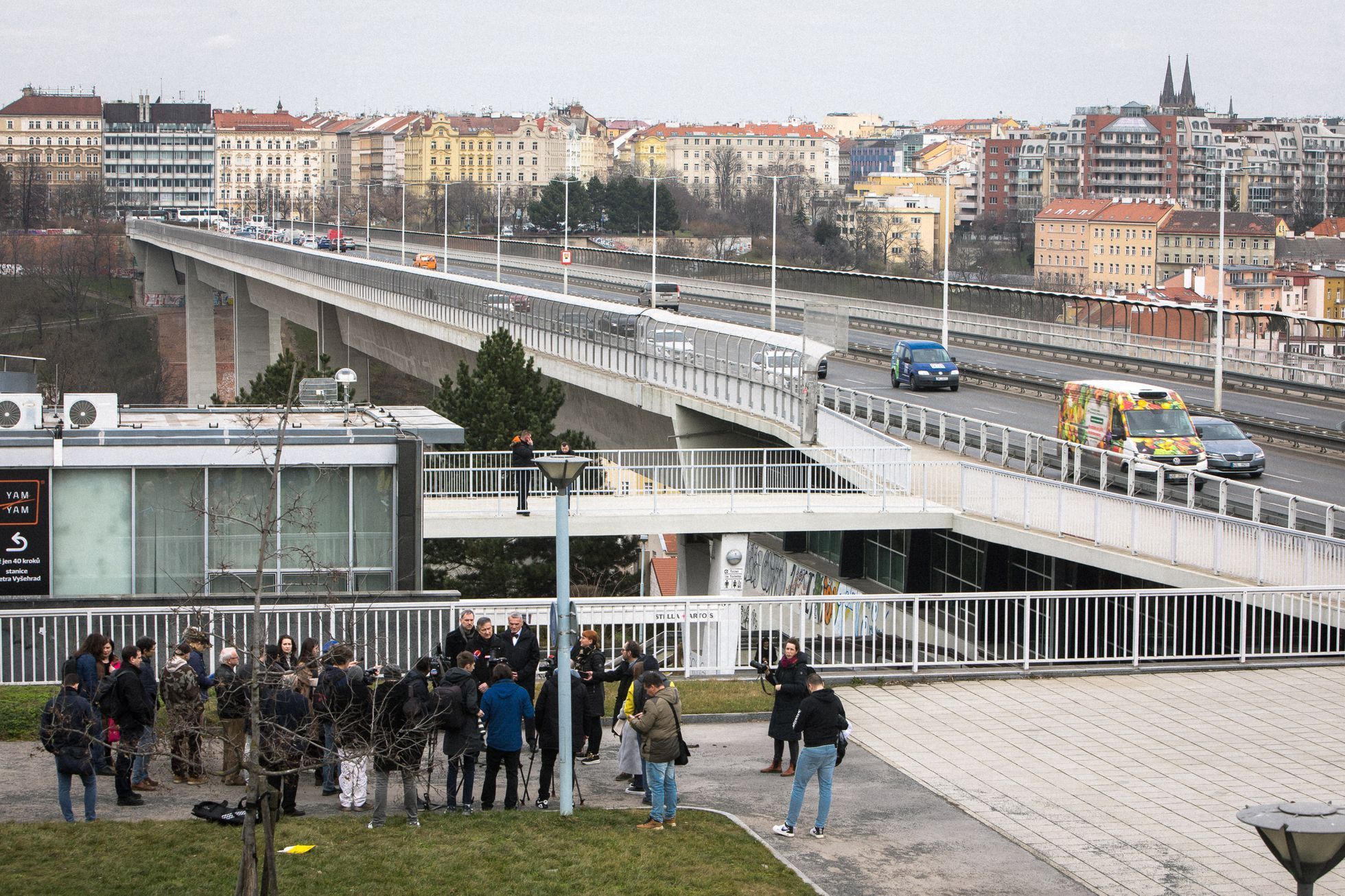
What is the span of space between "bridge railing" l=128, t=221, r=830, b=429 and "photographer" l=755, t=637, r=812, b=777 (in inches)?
763

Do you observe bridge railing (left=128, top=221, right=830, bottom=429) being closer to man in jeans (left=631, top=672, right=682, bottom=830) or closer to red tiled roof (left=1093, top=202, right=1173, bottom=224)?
man in jeans (left=631, top=672, right=682, bottom=830)

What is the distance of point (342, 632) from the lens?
16.5 meters

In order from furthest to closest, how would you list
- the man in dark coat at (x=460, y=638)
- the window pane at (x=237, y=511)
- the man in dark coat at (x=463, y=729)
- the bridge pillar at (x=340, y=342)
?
the bridge pillar at (x=340, y=342) → the window pane at (x=237, y=511) → the man in dark coat at (x=460, y=638) → the man in dark coat at (x=463, y=729)

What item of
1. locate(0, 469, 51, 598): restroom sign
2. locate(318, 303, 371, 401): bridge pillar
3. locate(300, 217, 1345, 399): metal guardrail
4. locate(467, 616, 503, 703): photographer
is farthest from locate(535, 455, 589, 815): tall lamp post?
locate(318, 303, 371, 401): bridge pillar

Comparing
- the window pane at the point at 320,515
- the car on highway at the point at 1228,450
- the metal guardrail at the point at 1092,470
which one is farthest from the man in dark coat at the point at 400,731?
the car on highway at the point at 1228,450

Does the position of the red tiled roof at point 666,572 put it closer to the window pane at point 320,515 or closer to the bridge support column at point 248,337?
the window pane at point 320,515

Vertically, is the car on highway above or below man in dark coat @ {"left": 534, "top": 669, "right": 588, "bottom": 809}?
above

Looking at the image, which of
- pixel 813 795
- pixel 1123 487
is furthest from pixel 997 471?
pixel 813 795

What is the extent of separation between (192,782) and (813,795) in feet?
16.1

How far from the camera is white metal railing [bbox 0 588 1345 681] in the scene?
53.2 ft

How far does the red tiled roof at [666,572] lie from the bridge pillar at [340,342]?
28.1 m

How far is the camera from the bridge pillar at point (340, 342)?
264 feet

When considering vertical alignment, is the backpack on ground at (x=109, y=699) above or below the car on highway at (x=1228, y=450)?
below

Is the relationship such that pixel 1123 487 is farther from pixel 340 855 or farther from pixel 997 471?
pixel 340 855
